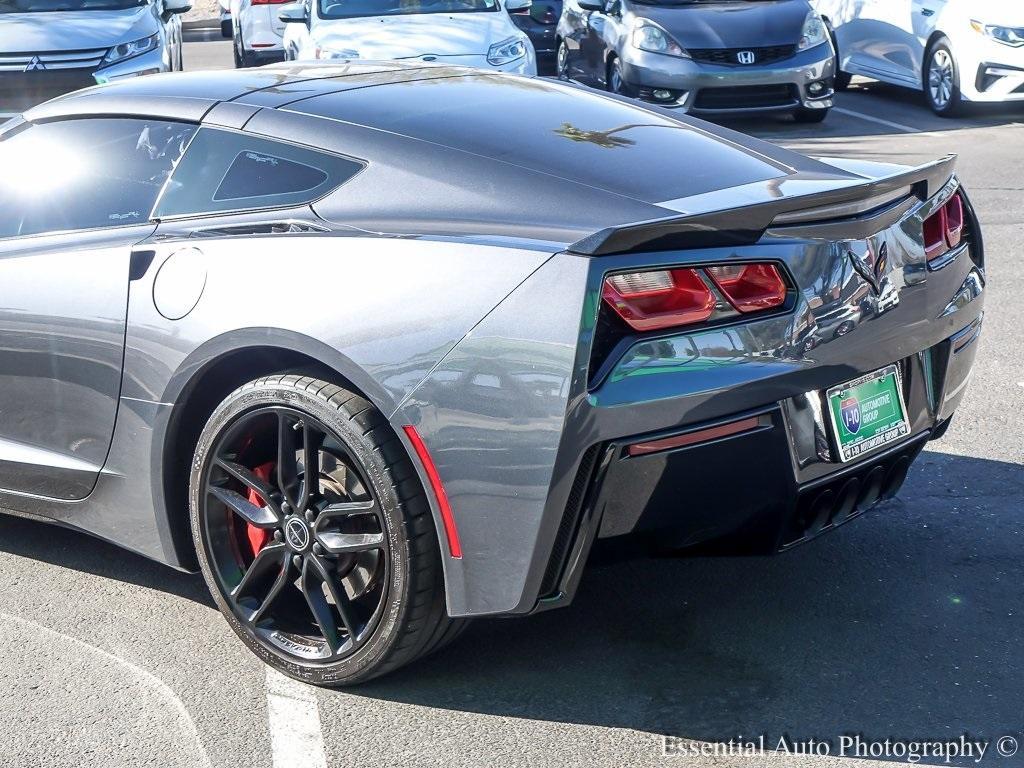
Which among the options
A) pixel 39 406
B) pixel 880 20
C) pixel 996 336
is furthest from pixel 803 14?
pixel 39 406

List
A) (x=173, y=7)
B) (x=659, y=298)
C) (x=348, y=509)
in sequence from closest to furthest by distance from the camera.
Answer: (x=659, y=298) → (x=348, y=509) → (x=173, y=7)

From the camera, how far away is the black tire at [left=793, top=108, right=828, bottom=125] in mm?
12333

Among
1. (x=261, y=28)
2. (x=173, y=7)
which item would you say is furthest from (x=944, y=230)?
(x=261, y=28)

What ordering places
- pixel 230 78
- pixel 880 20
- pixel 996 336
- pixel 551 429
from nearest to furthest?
pixel 551 429 < pixel 230 78 < pixel 996 336 < pixel 880 20

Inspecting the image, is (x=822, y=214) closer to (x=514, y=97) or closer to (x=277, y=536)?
(x=514, y=97)

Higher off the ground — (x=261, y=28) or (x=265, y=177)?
(x=265, y=177)

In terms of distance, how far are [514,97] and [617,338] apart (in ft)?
4.11

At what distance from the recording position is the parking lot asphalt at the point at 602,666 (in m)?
3.06

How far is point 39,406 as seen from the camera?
377 cm

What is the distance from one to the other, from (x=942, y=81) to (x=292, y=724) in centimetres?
1099

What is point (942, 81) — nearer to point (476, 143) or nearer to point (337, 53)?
point (337, 53)

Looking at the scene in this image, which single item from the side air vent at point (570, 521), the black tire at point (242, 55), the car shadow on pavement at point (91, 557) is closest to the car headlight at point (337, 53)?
the black tire at point (242, 55)

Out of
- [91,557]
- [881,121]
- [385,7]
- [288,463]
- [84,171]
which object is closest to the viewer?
[288,463]

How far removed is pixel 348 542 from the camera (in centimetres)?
319
